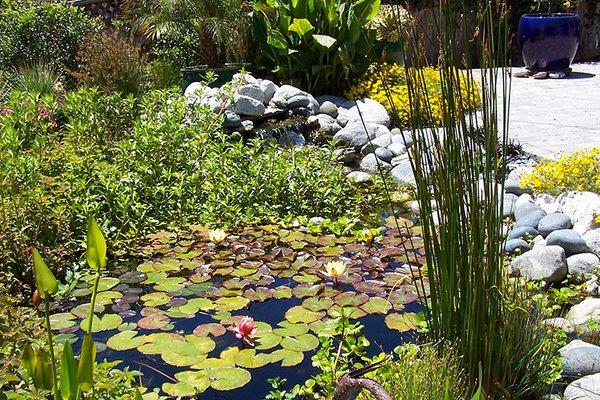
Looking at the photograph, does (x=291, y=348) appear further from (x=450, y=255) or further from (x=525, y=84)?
(x=525, y=84)

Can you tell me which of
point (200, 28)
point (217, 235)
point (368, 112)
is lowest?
point (217, 235)

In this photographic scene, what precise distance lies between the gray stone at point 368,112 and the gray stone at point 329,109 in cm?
7

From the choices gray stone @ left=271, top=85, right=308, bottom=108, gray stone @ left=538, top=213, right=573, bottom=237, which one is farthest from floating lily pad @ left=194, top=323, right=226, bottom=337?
gray stone @ left=271, top=85, right=308, bottom=108

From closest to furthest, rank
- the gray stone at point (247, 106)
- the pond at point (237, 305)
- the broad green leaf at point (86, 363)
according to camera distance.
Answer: the broad green leaf at point (86, 363) < the pond at point (237, 305) < the gray stone at point (247, 106)

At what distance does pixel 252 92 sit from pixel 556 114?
3.30 m

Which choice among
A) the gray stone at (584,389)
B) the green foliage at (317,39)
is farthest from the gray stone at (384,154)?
the gray stone at (584,389)

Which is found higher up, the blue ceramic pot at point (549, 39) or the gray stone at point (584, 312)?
the blue ceramic pot at point (549, 39)

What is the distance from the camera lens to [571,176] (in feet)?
15.4

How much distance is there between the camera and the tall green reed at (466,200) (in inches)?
81.4

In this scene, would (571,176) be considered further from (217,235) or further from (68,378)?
(68,378)

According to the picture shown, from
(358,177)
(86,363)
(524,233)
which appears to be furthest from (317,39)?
(86,363)

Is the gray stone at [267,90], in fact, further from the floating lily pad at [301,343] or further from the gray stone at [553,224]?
the floating lily pad at [301,343]

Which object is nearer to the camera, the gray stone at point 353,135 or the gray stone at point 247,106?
the gray stone at point 353,135

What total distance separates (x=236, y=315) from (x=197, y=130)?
2281 millimetres
